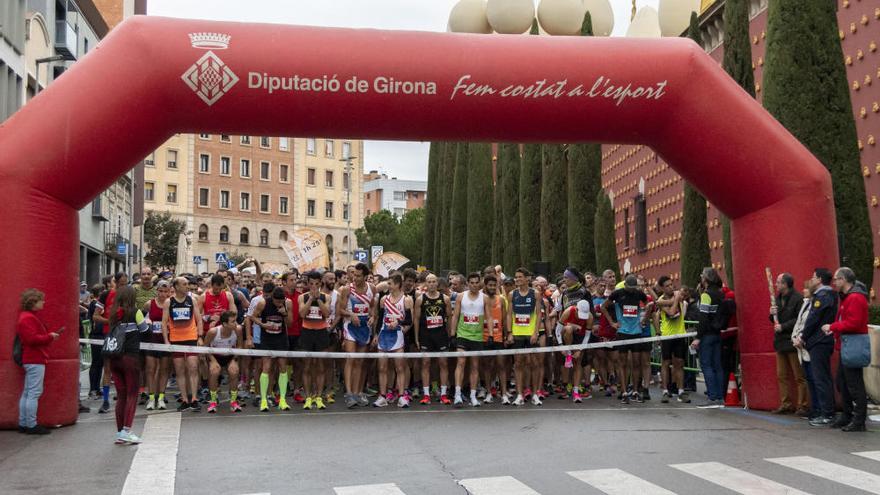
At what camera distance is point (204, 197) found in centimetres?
8031

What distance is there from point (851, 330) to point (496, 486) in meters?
5.30

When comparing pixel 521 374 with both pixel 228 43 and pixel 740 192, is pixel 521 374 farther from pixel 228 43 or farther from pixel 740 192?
pixel 228 43

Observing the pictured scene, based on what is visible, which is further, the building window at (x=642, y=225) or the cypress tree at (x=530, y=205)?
the building window at (x=642, y=225)

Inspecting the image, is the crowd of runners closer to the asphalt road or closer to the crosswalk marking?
the asphalt road

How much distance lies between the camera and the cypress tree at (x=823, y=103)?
15.9m

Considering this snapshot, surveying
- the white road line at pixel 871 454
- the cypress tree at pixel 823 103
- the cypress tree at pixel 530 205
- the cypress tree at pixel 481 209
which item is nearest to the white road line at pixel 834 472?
the white road line at pixel 871 454

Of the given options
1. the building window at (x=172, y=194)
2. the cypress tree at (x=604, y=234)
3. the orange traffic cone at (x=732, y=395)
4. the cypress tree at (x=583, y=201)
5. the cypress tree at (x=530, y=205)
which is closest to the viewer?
the orange traffic cone at (x=732, y=395)

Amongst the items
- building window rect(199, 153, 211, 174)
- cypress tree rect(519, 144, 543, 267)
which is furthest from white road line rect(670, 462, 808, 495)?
building window rect(199, 153, 211, 174)

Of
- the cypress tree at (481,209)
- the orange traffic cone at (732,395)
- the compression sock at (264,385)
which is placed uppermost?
the cypress tree at (481,209)

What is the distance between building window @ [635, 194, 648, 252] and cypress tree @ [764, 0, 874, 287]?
1851cm

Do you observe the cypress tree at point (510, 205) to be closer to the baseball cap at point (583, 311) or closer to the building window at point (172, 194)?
the baseball cap at point (583, 311)

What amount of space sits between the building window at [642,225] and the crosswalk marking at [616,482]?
27.1 m

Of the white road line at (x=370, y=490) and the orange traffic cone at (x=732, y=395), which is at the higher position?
the orange traffic cone at (x=732, y=395)

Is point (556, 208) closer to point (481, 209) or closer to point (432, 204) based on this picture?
point (481, 209)
